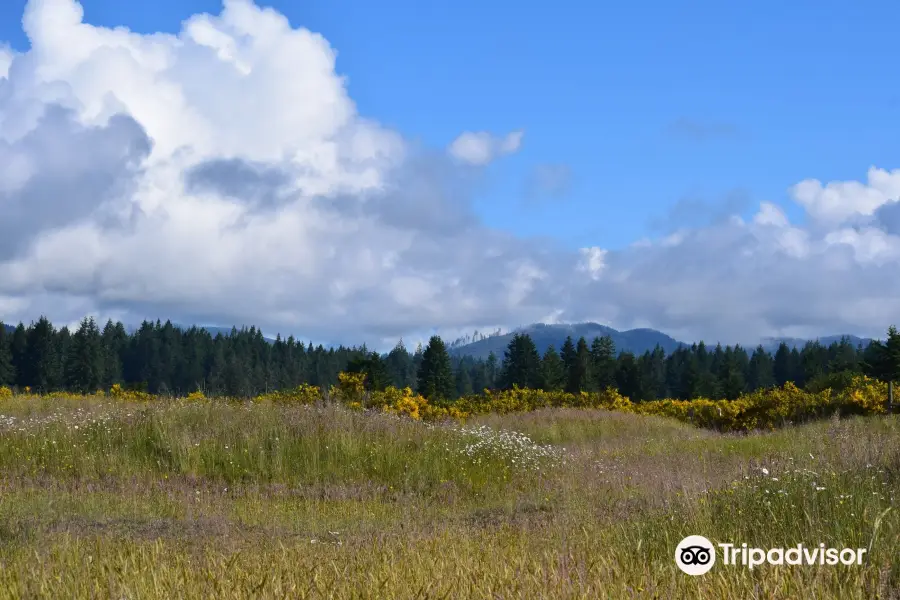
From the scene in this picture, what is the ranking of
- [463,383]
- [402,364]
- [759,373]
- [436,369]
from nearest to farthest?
[436,369]
[759,373]
[463,383]
[402,364]

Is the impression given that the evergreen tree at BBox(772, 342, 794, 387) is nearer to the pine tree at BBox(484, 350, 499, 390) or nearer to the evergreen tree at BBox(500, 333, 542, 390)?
the evergreen tree at BBox(500, 333, 542, 390)

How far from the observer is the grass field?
4203mm

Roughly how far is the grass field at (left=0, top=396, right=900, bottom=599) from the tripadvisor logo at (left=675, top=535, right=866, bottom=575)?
114 millimetres

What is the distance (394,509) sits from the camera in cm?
984

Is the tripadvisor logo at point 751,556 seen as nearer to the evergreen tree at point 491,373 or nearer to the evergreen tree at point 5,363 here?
the evergreen tree at point 5,363

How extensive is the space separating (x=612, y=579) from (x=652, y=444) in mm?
14737

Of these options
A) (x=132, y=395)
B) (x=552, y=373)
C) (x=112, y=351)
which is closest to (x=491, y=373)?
(x=112, y=351)

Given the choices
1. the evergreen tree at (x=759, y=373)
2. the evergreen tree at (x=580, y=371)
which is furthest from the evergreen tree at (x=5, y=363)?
the evergreen tree at (x=759, y=373)

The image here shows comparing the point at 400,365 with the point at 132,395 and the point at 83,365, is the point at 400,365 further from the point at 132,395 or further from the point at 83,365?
the point at 132,395

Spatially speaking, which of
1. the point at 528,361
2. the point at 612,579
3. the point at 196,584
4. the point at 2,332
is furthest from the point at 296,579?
the point at 2,332

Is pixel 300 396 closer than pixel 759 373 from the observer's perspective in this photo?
Yes

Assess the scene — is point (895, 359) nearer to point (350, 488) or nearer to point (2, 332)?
point (350, 488)

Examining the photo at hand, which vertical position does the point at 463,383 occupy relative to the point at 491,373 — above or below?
below

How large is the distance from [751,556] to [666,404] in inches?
1221
